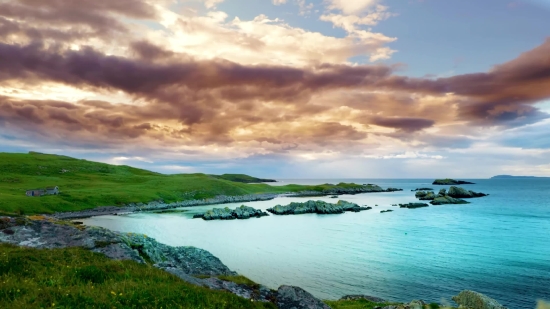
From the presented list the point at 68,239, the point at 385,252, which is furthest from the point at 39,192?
the point at 385,252

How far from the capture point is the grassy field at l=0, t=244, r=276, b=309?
11.0m

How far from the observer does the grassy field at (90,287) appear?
10953 millimetres

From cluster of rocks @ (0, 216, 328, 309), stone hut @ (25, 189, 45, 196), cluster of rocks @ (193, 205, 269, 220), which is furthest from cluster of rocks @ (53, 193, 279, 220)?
cluster of rocks @ (0, 216, 328, 309)

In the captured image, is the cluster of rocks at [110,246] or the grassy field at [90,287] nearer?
the grassy field at [90,287]

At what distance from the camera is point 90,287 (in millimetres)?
12484

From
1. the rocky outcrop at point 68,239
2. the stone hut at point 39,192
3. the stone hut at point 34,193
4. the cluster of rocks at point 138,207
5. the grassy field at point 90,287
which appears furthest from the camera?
the stone hut at point 39,192

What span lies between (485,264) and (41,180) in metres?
180

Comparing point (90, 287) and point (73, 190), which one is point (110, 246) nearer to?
point (90, 287)

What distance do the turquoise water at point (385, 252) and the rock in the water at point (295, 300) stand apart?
2241cm

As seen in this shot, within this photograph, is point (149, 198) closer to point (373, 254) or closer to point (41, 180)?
point (41, 180)

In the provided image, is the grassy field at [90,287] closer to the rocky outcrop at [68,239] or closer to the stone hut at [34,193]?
the rocky outcrop at [68,239]

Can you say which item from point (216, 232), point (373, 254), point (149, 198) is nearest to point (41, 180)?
point (149, 198)

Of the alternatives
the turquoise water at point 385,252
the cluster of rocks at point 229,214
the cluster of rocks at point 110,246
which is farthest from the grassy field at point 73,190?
the cluster of rocks at point 110,246

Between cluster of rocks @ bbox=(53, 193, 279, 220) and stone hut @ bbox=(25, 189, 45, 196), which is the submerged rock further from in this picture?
stone hut @ bbox=(25, 189, 45, 196)
